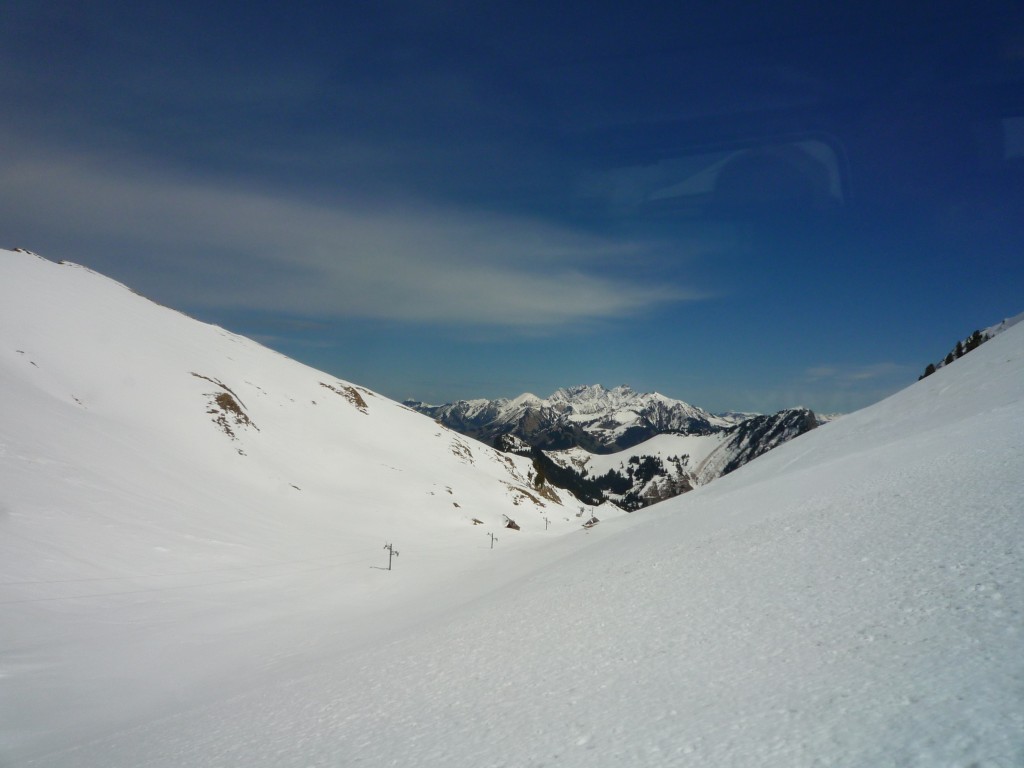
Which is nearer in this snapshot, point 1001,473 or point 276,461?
point 1001,473

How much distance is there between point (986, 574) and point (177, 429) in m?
58.3

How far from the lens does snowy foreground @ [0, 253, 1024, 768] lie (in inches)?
275

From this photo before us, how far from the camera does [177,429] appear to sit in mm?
51062

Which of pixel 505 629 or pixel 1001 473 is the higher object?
pixel 1001 473

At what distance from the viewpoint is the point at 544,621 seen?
45.6 feet

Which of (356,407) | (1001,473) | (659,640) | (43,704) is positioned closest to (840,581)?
(659,640)

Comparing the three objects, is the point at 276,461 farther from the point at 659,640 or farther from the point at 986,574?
the point at 986,574

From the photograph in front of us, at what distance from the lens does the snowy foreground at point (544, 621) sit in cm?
698

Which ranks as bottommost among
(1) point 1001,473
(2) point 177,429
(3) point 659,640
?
(3) point 659,640

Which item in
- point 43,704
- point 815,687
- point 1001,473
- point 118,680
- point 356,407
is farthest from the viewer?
point 356,407

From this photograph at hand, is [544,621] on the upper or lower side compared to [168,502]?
lower

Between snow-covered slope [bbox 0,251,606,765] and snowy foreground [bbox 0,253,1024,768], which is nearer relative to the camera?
snowy foreground [bbox 0,253,1024,768]

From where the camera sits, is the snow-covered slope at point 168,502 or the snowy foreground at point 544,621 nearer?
the snowy foreground at point 544,621

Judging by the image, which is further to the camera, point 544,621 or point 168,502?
point 168,502
